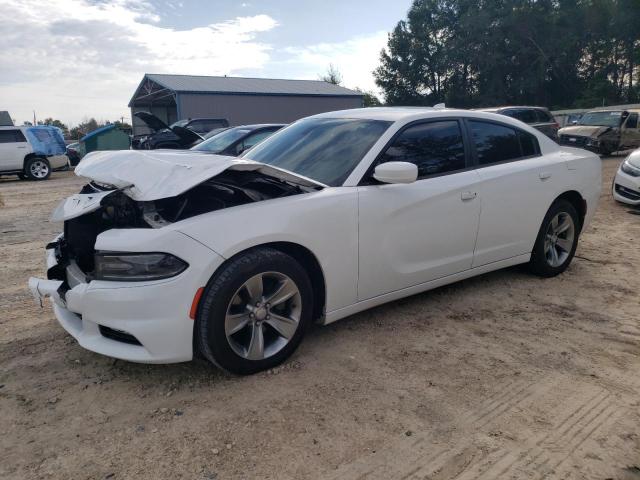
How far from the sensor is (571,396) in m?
2.73

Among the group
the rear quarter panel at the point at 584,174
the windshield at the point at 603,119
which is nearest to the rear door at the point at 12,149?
the rear quarter panel at the point at 584,174

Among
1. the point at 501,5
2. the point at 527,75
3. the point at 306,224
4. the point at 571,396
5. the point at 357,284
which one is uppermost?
the point at 501,5

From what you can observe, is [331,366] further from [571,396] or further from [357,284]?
[571,396]

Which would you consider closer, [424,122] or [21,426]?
[21,426]

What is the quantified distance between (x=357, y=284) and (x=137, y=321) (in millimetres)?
1383

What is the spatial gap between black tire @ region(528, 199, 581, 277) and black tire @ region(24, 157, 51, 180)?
659 inches

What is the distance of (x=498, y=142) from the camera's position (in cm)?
425

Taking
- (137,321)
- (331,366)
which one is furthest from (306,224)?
(137,321)

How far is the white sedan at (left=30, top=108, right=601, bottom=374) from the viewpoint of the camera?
263cm

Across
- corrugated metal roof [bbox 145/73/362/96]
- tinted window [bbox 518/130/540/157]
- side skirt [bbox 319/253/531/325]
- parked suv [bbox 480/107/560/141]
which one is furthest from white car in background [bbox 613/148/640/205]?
corrugated metal roof [bbox 145/73/362/96]

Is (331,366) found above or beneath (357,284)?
beneath

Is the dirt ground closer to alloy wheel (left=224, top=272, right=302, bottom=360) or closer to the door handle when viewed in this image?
alloy wheel (left=224, top=272, right=302, bottom=360)

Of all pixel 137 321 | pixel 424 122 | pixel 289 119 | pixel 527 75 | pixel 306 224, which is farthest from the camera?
pixel 527 75

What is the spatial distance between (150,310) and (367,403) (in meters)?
1.25
